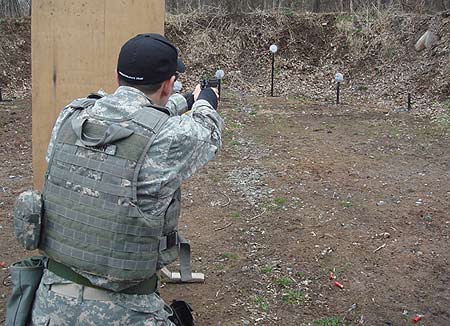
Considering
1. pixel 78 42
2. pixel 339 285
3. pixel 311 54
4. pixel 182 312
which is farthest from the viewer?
pixel 311 54

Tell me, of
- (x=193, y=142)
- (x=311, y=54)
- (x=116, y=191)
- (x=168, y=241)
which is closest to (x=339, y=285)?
(x=168, y=241)

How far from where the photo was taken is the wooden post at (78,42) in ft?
9.48

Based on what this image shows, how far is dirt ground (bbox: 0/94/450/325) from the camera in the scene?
151 inches

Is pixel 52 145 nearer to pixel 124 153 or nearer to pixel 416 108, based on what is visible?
pixel 124 153

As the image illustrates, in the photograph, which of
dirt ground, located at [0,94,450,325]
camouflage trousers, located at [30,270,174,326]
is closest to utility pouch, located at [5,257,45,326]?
camouflage trousers, located at [30,270,174,326]

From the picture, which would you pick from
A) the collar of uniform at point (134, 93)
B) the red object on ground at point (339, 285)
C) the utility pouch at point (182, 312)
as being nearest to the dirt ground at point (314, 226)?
the red object on ground at point (339, 285)

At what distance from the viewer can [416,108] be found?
1114 cm

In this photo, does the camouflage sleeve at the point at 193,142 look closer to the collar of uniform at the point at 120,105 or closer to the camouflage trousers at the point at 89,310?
the collar of uniform at the point at 120,105

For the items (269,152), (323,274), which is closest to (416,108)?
(269,152)

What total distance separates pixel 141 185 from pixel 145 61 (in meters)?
0.45

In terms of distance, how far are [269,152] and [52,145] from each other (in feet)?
19.7

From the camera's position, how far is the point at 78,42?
292 centimetres

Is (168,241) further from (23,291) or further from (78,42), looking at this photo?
(78,42)

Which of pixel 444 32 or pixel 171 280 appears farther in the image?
pixel 444 32
